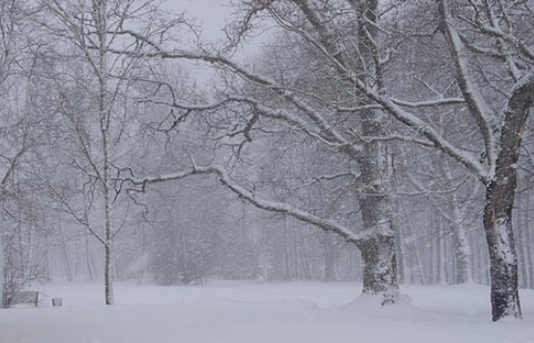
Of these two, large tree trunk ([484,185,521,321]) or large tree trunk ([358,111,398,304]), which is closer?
large tree trunk ([484,185,521,321])

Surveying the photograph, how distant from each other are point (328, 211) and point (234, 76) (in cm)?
452

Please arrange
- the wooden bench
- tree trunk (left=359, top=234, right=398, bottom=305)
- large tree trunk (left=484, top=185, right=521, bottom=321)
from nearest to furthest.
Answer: large tree trunk (left=484, top=185, right=521, bottom=321), tree trunk (left=359, top=234, right=398, bottom=305), the wooden bench

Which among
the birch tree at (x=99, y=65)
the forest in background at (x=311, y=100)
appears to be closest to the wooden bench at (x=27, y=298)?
the forest in background at (x=311, y=100)

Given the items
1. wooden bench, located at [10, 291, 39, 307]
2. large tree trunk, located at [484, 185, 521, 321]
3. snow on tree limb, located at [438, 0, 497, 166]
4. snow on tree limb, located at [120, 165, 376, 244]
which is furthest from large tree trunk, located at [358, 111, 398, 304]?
wooden bench, located at [10, 291, 39, 307]

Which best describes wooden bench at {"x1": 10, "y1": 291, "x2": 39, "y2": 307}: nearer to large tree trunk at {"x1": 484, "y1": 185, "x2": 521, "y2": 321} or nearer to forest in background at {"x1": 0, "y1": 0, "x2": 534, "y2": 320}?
forest in background at {"x1": 0, "y1": 0, "x2": 534, "y2": 320}

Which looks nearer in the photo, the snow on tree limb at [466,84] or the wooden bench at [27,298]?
the snow on tree limb at [466,84]

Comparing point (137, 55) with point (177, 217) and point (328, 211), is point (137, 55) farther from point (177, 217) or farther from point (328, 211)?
point (177, 217)

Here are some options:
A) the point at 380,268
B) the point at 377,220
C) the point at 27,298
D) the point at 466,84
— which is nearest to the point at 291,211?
the point at 377,220

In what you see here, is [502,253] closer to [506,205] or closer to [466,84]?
[506,205]

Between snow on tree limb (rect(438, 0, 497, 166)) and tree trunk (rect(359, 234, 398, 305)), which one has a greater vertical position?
snow on tree limb (rect(438, 0, 497, 166))

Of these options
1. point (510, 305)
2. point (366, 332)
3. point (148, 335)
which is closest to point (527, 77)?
point (510, 305)

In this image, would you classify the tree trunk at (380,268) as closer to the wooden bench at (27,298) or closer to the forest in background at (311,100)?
the forest in background at (311,100)

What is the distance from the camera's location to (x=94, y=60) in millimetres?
15734

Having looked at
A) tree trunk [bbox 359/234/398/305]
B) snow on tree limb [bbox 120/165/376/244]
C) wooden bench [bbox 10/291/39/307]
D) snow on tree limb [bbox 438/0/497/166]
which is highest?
snow on tree limb [bbox 438/0/497/166]
